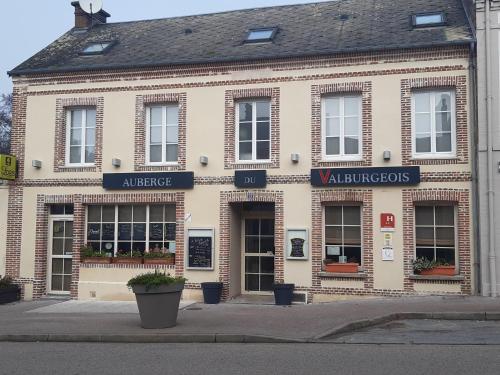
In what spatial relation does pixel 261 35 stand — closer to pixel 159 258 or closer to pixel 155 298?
pixel 159 258

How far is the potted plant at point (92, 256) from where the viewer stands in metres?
16.3

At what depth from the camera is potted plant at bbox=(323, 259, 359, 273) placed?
Result: 14.8 metres

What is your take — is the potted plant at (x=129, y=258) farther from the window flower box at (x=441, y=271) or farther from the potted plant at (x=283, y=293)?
the window flower box at (x=441, y=271)

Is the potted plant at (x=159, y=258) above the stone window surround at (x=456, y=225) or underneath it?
underneath

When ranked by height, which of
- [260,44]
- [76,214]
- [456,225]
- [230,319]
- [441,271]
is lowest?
[230,319]

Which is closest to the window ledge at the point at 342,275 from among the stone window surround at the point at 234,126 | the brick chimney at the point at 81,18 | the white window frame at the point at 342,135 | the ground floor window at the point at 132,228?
the white window frame at the point at 342,135

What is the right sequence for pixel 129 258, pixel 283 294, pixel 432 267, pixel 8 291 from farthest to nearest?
pixel 8 291
pixel 129 258
pixel 283 294
pixel 432 267

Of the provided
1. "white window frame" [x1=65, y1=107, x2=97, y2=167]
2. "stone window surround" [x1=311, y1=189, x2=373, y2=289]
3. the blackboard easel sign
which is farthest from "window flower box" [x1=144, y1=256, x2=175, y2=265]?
"stone window surround" [x1=311, y1=189, x2=373, y2=289]

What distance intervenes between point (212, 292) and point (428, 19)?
30.0ft

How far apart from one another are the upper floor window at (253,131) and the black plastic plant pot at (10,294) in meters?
7.20

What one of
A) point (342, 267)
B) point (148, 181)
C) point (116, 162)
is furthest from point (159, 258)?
point (342, 267)

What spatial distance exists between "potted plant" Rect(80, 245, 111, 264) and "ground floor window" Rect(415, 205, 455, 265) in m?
8.21

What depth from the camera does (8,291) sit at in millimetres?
16281

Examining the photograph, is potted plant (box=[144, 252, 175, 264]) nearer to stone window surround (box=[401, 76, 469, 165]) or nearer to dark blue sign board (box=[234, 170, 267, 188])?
dark blue sign board (box=[234, 170, 267, 188])
